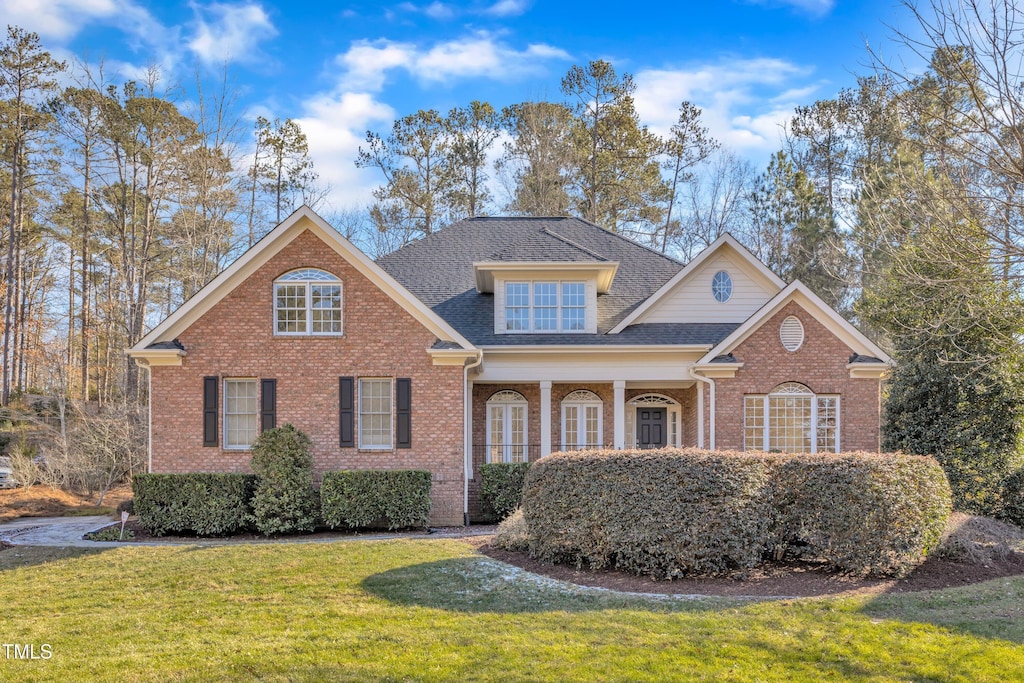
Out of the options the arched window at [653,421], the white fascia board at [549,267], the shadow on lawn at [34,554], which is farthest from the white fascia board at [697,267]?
the shadow on lawn at [34,554]

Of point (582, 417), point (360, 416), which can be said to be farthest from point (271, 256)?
point (582, 417)

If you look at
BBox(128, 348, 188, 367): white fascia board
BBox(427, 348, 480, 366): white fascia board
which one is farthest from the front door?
BBox(128, 348, 188, 367): white fascia board

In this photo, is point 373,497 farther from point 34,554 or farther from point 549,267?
point 549,267

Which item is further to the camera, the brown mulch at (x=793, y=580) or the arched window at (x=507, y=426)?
the arched window at (x=507, y=426)

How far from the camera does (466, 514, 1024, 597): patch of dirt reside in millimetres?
9508

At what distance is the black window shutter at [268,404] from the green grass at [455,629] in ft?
16.3

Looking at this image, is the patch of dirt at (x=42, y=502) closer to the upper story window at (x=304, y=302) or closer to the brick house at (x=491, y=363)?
the brick house at (x=491, y=363)

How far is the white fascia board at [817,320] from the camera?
54.0ft

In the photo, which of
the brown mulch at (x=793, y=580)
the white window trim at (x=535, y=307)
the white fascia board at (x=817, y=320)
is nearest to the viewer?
the brown mulch at (x=793, y=580)

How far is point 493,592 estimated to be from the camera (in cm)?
940

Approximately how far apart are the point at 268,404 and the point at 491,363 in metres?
4.95

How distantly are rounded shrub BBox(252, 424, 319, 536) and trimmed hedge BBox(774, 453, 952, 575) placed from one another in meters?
8.61

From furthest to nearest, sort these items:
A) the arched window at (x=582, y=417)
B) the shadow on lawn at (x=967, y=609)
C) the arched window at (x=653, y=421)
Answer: the arched window at (x=653, y=421), the arched window at (x=582, y=417), the shadow on lawn at (x=967, y=609)

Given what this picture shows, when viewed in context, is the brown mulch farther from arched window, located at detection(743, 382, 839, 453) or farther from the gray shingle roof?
the gray shingle roof
